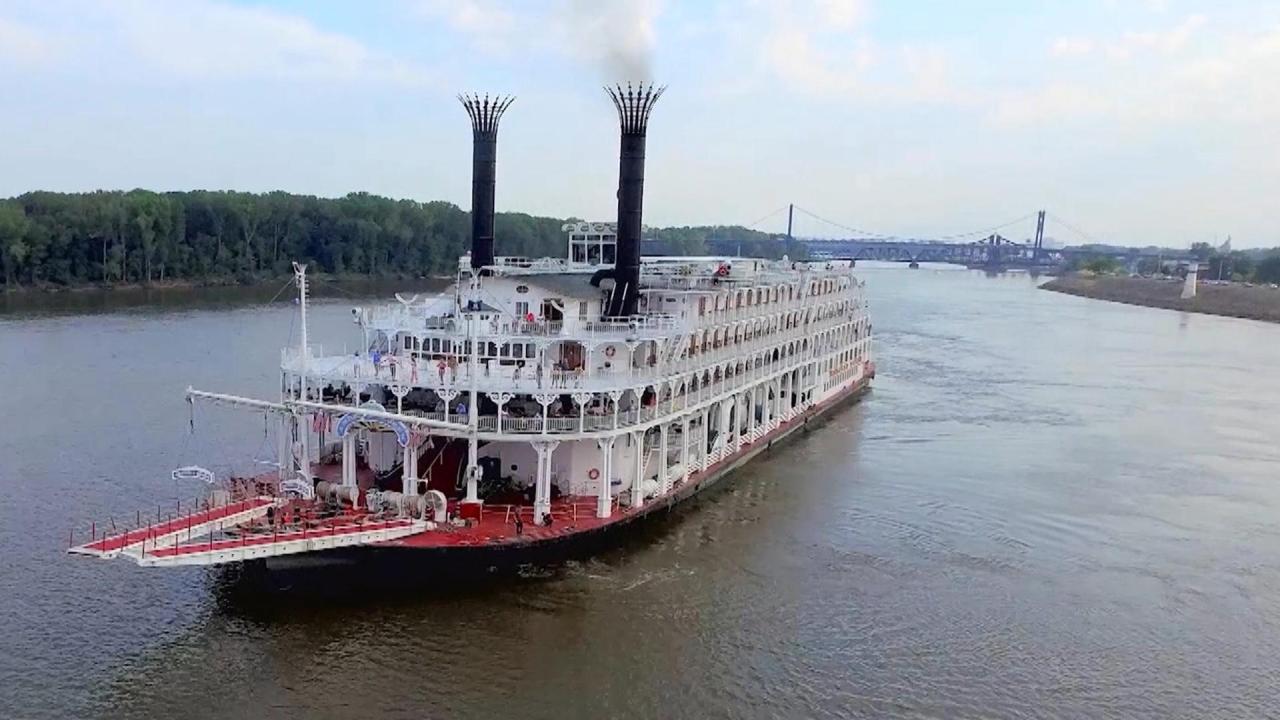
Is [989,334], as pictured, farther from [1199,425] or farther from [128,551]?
[128,551]

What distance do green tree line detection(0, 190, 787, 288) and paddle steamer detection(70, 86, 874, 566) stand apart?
68.3 meters

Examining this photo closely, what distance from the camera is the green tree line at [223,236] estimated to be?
290 feet

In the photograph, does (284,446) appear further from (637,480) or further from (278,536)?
(637,480)

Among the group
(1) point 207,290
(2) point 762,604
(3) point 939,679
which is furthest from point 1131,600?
(1) point 207,290

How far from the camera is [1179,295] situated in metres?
146

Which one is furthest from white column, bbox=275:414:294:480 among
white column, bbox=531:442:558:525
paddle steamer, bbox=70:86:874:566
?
white column, bbox=531:442:558:525

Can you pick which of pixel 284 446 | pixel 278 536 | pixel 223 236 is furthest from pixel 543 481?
pixel 223 236

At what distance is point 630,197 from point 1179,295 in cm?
13897

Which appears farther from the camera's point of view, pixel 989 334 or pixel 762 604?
pixel 989 334

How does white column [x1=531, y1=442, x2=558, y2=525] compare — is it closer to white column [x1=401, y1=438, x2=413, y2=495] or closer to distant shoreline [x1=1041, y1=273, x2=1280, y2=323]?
white column [x1=401, y1=438, x2=413, y2=495]

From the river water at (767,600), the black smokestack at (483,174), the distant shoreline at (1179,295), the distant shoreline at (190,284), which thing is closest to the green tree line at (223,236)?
the distant shoreline at (190,284)

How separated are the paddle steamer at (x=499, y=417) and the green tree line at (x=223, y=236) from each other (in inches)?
2690

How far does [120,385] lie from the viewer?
154 ft

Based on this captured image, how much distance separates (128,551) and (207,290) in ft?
273
